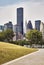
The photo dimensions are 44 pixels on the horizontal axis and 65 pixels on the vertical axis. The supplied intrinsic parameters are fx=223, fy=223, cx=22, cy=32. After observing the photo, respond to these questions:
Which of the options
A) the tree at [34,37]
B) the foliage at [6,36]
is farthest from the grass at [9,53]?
the foliage at [6,36]

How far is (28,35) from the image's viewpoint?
89.8 metres

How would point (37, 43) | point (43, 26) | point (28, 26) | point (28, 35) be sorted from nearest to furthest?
1. point (37, 43)
2. point (28, 35)
3. point (43, 26)
4. point (28, 26)

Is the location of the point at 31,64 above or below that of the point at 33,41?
above

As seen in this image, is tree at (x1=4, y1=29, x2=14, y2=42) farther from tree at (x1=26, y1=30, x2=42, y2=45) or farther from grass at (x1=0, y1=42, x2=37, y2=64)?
grass at (x1=0, y1=42, x2=37, y2=64)

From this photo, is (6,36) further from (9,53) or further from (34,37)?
(9,53)

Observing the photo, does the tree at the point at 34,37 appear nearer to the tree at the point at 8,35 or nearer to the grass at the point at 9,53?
the tree at the point at 8,35

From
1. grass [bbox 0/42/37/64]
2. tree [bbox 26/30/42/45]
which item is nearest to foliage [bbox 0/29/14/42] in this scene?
tree [bbox 26/30/42/45]

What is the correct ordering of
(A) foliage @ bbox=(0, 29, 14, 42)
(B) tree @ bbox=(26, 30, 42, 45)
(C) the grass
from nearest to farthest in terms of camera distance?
(C) the grass < (B) tree @ bbox=(26, 30, 42, 45) < (A) foliage @ bbox=(0, 29, 14, 42)

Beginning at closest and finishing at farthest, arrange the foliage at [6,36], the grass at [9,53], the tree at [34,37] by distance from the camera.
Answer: the grass at [9,53] < the tree at [34,37] < the foliage at [6,36]

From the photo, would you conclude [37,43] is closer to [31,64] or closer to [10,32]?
[10,32]

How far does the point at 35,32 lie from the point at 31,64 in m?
77.2

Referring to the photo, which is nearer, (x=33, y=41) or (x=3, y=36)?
(x=33, y=41)

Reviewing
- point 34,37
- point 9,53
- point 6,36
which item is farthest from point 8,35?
point 9,53

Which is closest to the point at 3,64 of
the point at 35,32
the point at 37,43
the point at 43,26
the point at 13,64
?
the point at 13,64
